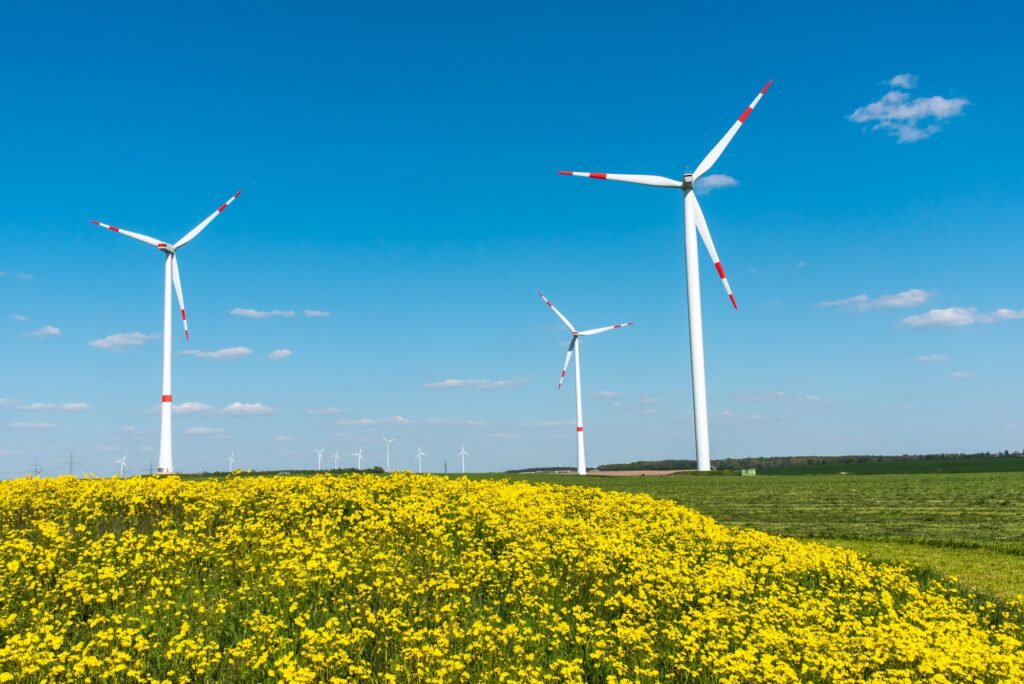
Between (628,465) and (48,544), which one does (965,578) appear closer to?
(48,544)

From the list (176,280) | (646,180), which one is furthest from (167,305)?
(646,180)

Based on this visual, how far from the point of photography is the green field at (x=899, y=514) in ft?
56.9

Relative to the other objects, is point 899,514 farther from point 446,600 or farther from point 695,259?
point 695,259

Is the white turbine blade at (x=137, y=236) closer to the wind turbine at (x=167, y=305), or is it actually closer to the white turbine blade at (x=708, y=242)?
the wind turbine at (x=167, y=305)

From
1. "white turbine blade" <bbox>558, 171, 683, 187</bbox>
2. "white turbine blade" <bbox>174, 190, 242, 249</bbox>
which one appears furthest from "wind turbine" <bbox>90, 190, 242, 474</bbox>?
"white turbine blade" <bbox>558, 171, 683, 187</bbox>

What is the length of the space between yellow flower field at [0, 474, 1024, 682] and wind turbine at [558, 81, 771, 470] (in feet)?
98.3

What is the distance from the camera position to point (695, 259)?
162 feet

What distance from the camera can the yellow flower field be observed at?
9.63m

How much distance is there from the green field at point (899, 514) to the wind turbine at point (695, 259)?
9.38 meters

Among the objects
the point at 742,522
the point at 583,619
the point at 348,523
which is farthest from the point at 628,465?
the point at 583,619

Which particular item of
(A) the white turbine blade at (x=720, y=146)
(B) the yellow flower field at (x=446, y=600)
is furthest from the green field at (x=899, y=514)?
(A) the white turbine blade at (x=720, y=146)

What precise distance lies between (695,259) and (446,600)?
40.6m

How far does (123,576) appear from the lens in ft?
43.8

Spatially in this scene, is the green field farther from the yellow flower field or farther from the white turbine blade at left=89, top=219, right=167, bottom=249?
the white turbine blade at left=89, top=219, right=167, bottom=249
